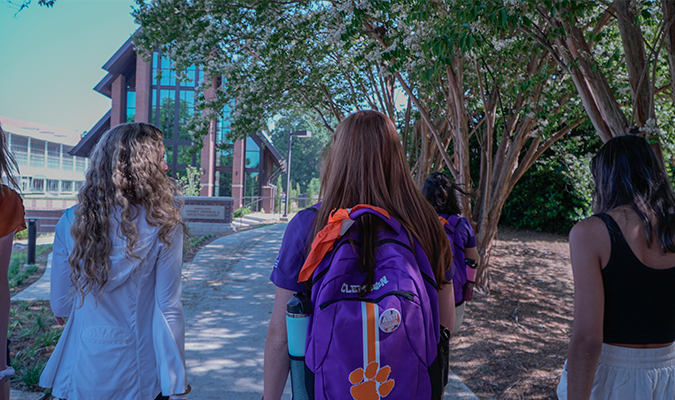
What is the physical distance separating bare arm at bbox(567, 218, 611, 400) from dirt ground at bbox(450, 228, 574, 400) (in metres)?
2.54

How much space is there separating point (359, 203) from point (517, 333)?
17.5 feet

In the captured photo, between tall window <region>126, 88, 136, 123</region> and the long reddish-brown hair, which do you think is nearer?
the long reddish-brown hair

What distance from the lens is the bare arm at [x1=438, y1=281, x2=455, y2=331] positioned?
1.81 metres

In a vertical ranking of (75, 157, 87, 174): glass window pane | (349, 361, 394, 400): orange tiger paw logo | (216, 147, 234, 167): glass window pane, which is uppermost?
(75, 157, 87, 174): glass window pane

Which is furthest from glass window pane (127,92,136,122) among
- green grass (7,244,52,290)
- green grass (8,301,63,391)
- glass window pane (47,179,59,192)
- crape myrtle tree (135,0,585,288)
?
green grass (8,301,63,391)

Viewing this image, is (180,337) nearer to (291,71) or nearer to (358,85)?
(291,71)

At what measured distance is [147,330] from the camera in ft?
6.84

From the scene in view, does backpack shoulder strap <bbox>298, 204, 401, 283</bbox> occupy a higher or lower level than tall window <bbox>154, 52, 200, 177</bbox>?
lower

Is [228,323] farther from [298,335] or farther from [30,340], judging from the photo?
[298,335]

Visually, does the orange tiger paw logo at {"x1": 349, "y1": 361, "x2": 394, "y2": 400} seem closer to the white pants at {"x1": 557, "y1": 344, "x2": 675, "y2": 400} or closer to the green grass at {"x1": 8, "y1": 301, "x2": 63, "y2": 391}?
the white pants at {"x1": 557, "y1": 344, "x2": 675, "y2": 400}

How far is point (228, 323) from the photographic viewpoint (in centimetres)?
592

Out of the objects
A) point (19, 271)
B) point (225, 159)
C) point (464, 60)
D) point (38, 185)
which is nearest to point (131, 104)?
point (225, 159)

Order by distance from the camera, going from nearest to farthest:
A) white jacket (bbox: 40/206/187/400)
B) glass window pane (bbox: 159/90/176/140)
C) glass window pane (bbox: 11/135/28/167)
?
white jacket (bbox: 40/206/187/400), glass window pane (bbox: 159/90/176/140), glass window pane (bbox: 11/135/28/167)

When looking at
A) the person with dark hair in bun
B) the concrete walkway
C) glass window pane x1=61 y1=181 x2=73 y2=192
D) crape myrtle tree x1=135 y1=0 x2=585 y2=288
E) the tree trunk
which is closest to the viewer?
the tree trunk
